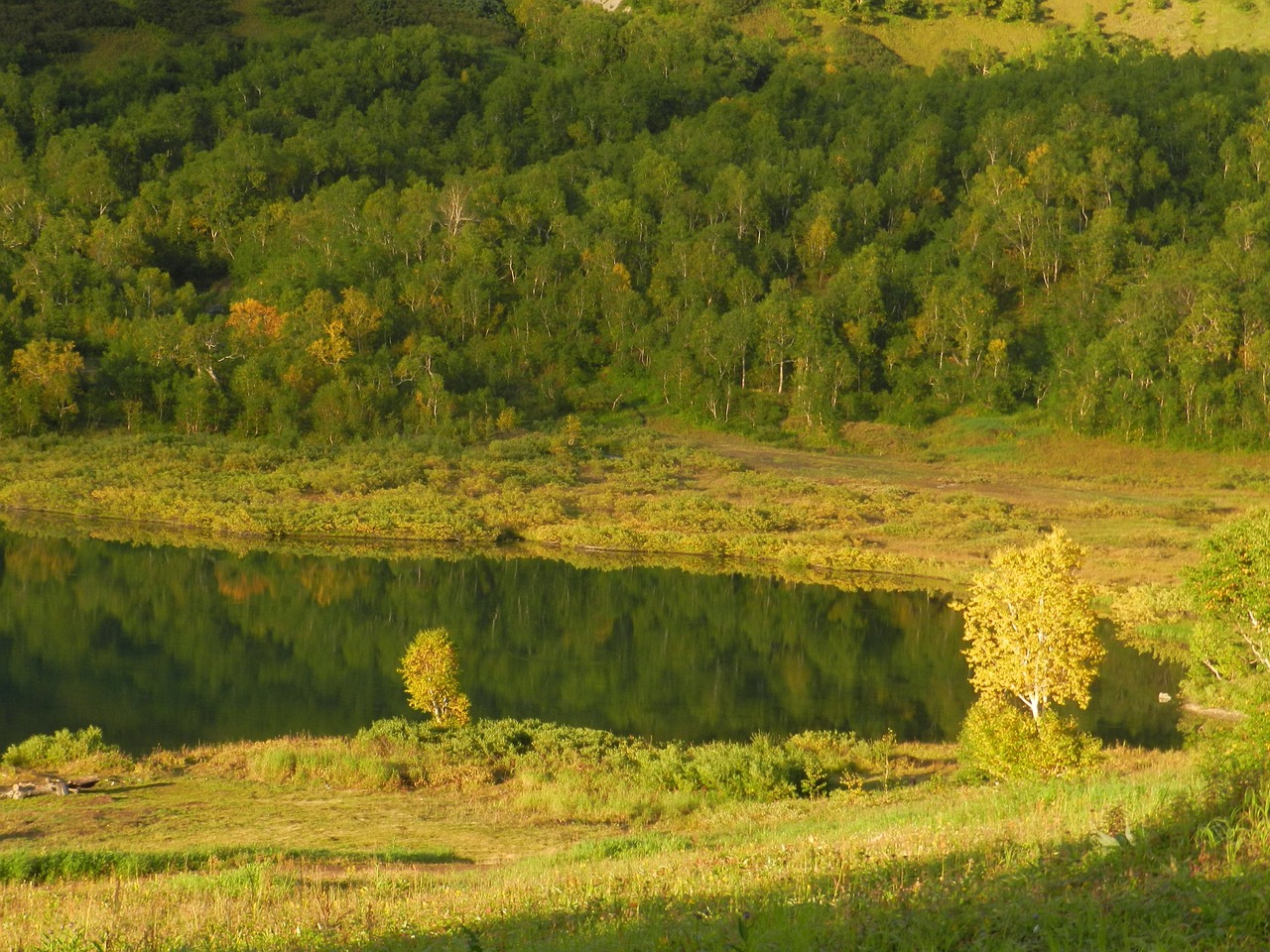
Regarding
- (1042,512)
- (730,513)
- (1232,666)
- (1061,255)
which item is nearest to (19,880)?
(1232,666)

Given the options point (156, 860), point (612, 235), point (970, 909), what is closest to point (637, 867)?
point (970, 909)

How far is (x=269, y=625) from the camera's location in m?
44.4

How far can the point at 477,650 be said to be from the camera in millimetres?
41656

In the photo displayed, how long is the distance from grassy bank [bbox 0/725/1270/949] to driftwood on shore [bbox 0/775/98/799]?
1.60ft

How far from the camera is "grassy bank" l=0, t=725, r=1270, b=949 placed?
7.54 metres

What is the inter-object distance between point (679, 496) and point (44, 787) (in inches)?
1834

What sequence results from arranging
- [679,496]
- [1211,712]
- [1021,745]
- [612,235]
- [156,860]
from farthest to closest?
[612,235], [679,496], [1211,712], [1021,745], [156,860]

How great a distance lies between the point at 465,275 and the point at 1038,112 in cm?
5932

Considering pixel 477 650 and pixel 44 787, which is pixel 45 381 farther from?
pixel 44 787

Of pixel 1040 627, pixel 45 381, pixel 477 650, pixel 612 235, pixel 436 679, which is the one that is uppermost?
pixel 612 235

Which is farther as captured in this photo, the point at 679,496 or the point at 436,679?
the point at 679,496

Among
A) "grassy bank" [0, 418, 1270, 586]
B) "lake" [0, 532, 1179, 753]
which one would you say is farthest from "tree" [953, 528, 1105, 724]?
"grassy bank" [0, 418, 1270, 586]

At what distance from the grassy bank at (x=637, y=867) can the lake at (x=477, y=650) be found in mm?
9678

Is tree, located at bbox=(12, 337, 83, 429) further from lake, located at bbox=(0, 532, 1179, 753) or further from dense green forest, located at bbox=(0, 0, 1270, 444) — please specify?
lake, located at bbox=(0, 532, 1179, 753)
